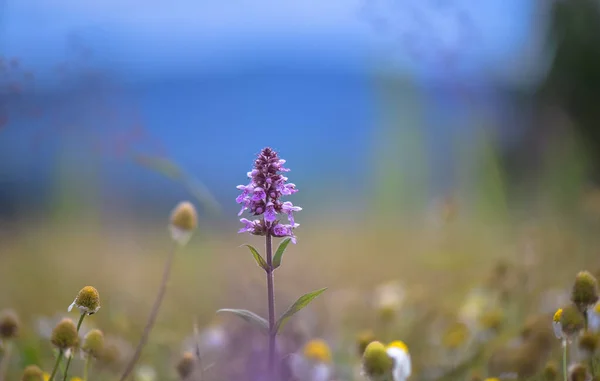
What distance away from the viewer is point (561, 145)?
429cm

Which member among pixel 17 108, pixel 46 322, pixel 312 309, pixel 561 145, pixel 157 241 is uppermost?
pixel 561 145

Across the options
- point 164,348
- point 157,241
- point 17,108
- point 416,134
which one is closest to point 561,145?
point 416,134

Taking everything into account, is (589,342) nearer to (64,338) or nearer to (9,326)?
(64,338)

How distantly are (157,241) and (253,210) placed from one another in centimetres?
278

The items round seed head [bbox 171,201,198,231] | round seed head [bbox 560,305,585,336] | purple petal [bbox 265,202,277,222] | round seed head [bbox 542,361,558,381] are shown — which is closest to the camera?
purple petal [bbox 265,202,277,222]

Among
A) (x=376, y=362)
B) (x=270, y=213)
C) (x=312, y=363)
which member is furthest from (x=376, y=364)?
(x=312, y=363)

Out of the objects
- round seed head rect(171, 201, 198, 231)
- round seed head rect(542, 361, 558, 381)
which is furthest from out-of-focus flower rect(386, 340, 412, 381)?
round seed head rect(171, 201, 198, 231)

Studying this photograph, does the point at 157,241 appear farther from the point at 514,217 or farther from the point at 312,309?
the point at 514,217

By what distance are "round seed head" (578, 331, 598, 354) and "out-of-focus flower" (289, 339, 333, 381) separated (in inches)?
19.9

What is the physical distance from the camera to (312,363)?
4.38 feet

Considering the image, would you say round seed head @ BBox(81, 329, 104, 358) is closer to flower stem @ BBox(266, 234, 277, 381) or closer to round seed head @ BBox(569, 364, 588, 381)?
flower stem @ BBox(266, 234, 277, 381)

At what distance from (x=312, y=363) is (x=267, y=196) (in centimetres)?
59

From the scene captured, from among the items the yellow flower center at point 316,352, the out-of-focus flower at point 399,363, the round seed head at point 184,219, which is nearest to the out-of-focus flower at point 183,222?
the round seed head at point 184,219

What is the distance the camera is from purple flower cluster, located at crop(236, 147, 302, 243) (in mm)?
862
